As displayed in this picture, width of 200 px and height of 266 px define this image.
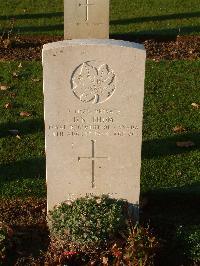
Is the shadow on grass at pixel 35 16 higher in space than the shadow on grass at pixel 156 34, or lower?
higher

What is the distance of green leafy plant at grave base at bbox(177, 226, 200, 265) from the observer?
5.01 metres

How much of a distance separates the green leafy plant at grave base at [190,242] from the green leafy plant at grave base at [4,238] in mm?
1529

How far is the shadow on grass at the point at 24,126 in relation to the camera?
7.56 meters

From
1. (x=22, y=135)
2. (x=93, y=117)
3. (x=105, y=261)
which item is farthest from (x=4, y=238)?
(x=22, y=135)

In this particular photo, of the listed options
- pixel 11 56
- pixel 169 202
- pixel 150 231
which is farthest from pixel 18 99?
pixel 150 231

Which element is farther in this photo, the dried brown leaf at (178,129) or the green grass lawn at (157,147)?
the dried brown leaf at (178,129)

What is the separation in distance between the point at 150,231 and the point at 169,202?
0.83 meters

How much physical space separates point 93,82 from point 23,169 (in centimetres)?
217

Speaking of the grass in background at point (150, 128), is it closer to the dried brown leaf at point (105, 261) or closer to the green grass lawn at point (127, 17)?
the dried brown leaf at point (105, 261)

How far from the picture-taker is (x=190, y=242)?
508 centimetres

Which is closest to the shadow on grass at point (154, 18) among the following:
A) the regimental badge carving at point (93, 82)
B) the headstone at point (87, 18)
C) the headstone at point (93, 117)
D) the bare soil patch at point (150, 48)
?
the bare soil patch at point (150, 48)

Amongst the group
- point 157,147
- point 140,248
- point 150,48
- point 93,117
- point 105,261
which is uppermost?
point 150,48

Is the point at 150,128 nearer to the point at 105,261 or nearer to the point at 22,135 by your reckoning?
the point at 22,135

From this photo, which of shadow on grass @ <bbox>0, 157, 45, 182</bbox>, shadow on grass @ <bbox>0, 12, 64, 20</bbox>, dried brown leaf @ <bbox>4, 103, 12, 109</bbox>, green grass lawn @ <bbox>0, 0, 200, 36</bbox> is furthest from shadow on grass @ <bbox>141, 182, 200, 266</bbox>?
shadow on grass @ <bbox>0, 12, 64, 20</bbox>
